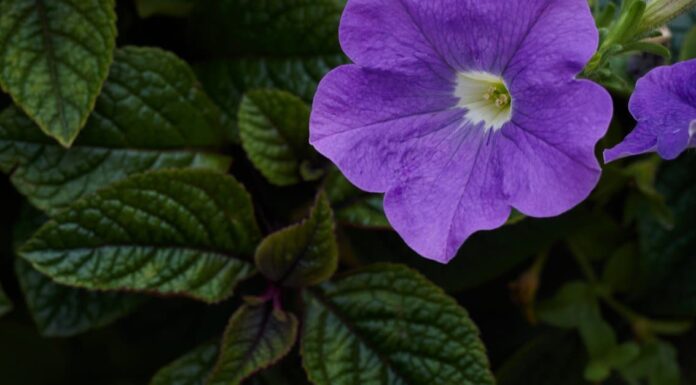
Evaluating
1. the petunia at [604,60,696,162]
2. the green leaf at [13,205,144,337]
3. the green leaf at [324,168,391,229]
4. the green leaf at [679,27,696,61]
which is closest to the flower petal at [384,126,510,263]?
the petunia at [604,60,696,162]

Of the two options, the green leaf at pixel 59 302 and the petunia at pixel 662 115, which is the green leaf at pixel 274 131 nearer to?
the green leaf at pixel 59 302

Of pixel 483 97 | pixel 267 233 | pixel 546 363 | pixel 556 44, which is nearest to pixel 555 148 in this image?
pixel 556 44

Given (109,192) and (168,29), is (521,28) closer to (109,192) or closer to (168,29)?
(109,192)

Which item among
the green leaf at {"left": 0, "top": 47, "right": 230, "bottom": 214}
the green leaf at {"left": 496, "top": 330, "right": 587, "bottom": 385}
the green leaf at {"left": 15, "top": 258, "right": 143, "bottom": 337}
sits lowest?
the green leaf at {"left": 496, "top": 330, "right": 587, "bottom": 385}

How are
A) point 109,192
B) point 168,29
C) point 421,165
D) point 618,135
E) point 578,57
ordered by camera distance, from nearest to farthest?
1. point 578,57
2. point 421,165
3. point 109,192
4. point 618,135
5. point 168,29

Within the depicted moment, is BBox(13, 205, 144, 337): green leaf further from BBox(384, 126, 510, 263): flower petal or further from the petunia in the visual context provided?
the petunia

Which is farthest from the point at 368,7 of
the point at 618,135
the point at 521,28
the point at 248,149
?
the point at 618,135
